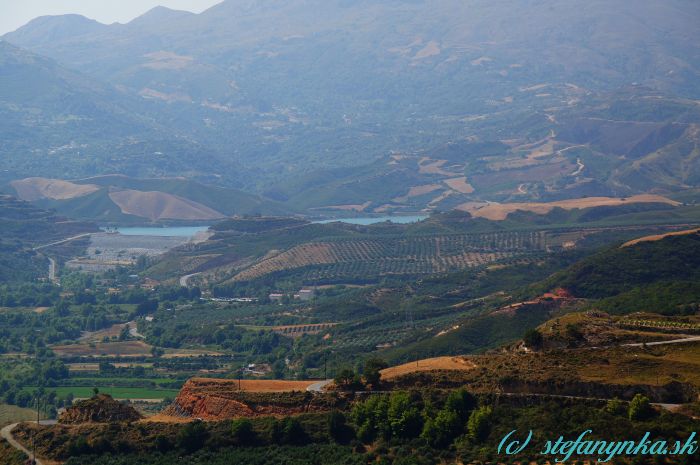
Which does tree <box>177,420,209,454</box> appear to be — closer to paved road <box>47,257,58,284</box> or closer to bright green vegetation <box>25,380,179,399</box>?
bright green vegetation <box>25,380,179,399</box>

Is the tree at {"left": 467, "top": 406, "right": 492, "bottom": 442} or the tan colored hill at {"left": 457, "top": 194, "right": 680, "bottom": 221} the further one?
the tan colored hill at {"left": 457, "top": 194, "right": 680, "bottom": 221}

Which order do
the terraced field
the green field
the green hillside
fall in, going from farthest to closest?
the terraced field < the green hillside < the green field

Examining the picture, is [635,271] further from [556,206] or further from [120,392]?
[556,206]

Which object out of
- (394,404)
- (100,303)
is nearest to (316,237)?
(100,303)

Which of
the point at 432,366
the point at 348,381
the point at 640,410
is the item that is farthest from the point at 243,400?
the point at 640,410

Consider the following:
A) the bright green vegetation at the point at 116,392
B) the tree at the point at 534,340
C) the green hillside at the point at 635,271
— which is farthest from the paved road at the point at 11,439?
the green hillside at the point at 635,271

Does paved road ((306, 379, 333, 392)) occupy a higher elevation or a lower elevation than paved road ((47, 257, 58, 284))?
higher

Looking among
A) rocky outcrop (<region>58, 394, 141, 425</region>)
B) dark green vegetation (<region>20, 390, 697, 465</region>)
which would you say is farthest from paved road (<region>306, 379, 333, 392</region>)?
rocky outcrop (<region>58, 394, 141, 425</region>)
